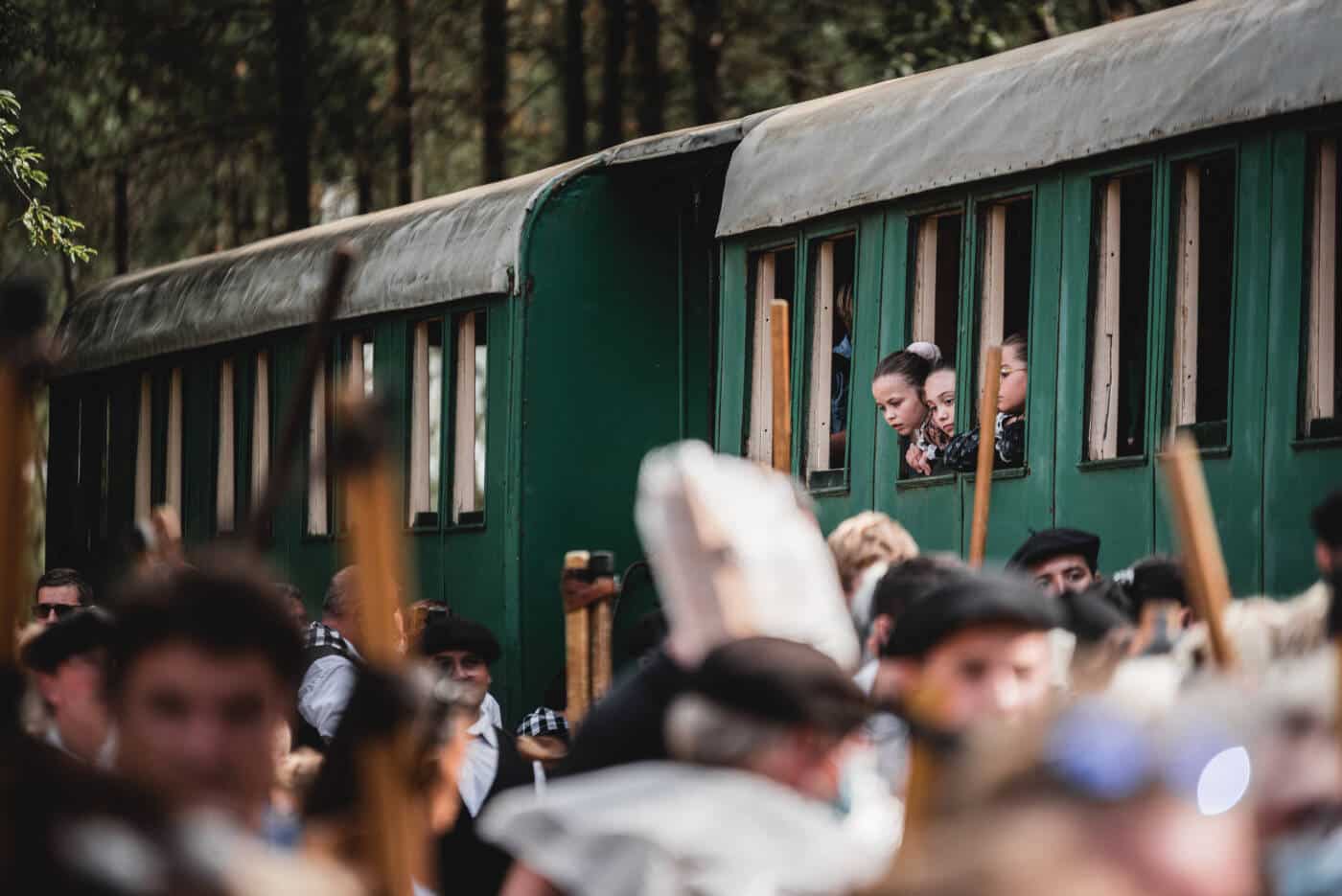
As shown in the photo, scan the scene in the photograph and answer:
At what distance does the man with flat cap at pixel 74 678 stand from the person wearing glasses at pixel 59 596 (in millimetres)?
5308

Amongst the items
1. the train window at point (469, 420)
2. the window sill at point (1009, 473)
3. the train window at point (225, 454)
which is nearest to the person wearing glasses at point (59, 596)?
the train window at point (469, 420)

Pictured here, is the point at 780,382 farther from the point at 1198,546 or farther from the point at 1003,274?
the point at 1198,546

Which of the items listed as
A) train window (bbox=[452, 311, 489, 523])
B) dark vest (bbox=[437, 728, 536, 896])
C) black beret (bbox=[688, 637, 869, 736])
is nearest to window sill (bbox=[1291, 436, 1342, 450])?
dark vest (bbox=[437, 728, 536, 896])

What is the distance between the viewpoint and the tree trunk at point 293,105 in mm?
28500

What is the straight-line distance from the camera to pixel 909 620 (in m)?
4.29

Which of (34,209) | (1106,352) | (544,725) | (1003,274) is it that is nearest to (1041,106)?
(1003,274)

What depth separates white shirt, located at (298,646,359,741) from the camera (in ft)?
31.6

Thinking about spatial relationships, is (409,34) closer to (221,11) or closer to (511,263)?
(221,11)

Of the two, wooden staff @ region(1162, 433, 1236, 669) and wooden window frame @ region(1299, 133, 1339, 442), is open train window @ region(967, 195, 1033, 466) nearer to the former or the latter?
wooden window frame @ region(1299, 133, 1339, 442)

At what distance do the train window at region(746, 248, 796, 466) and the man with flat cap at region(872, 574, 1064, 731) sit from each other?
8522 mm

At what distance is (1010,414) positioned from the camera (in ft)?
35.8

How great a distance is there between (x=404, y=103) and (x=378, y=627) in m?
26.8

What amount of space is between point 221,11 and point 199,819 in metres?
26.6

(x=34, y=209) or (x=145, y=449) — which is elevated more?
(x=34, y=209)
